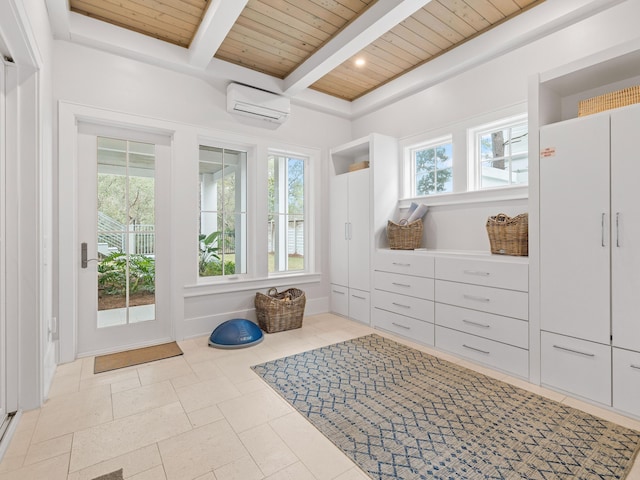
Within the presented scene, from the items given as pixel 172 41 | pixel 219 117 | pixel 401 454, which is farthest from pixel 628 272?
pixel 172 41

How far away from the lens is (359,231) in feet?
12.6

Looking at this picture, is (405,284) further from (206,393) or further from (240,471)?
(240,471)

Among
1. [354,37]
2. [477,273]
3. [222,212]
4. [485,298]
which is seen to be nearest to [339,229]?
[222,212]

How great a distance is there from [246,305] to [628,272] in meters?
3.17

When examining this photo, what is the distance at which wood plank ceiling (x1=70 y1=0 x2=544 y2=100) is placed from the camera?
8.36 feet

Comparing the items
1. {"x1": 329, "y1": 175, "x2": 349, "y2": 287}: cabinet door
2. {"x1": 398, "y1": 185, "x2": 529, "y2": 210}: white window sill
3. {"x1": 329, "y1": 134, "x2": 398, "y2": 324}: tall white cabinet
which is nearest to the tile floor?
{"x1": 398, "y1": 185, "x2": 529, "y2": 210}: white window sill

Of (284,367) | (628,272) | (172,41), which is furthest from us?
(172,41)

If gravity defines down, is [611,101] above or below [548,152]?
above

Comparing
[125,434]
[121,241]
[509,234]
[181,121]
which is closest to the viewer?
Result: [125,434]

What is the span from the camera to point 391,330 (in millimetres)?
3412

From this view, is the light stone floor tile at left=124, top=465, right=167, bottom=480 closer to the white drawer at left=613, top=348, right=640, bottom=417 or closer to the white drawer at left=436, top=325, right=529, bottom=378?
the white drawer at left=436, top=325, right=529, bottom=378

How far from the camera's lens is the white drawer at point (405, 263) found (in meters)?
3.03

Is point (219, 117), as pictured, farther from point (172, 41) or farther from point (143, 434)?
point (143, 434)

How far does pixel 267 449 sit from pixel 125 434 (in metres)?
0.79
